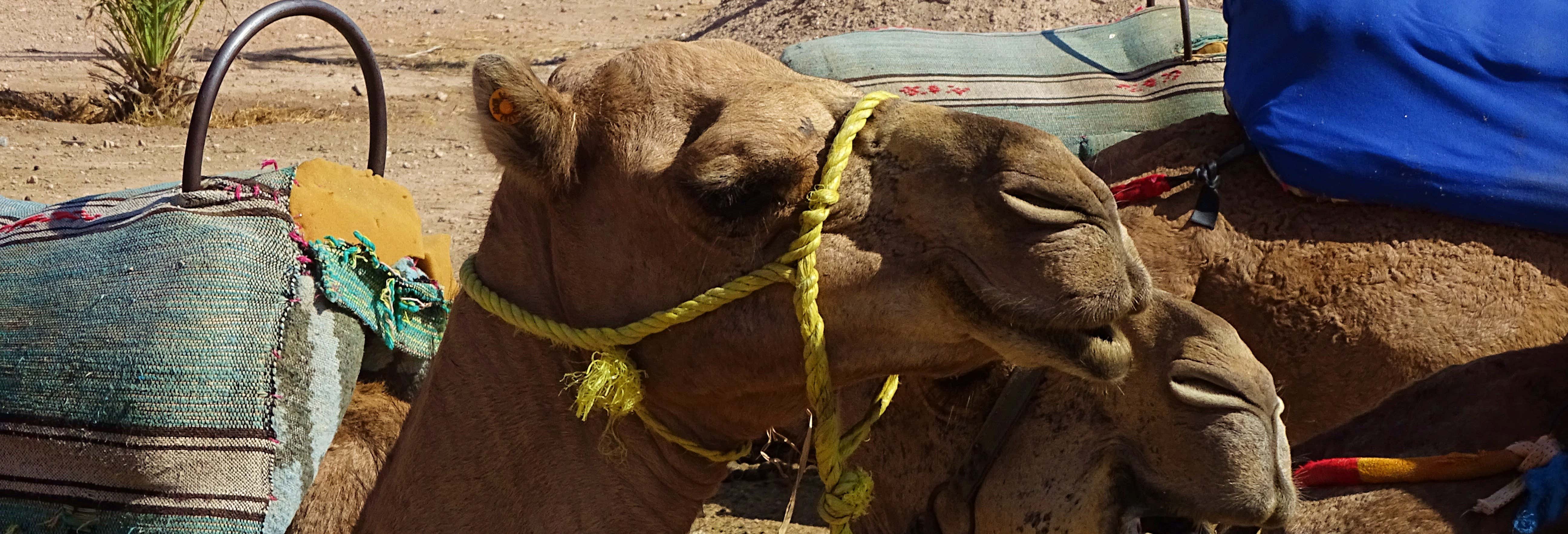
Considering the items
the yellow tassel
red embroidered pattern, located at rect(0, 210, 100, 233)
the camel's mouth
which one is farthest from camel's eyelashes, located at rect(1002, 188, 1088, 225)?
red embroidered pattern, located at rect(0, 210, 100, 233)

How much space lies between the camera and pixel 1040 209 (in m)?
1.71

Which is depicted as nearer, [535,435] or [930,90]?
[535,435]

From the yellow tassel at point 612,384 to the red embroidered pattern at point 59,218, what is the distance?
163 centimetres

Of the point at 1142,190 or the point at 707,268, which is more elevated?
the point at 707,268

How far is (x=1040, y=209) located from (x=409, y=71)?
1189 cm

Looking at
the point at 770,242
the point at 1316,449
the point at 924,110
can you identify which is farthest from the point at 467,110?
the point at 1316,449

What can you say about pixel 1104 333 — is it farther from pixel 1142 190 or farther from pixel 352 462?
pixel 352 462

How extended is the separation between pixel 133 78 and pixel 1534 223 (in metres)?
9.97

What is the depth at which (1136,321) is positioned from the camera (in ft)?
6.37

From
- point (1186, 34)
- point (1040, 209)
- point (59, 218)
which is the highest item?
point (1040, 209)

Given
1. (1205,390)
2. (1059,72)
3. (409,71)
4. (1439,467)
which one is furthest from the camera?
(409,71)

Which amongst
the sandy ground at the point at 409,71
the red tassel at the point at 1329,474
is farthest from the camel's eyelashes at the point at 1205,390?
the sandy ground at the point at 409,71

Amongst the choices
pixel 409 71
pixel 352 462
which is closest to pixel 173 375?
pixel 352 462

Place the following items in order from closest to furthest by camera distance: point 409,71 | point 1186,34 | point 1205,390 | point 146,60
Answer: point 1205,390
point 1186,34
point 146,60
point 409,71
